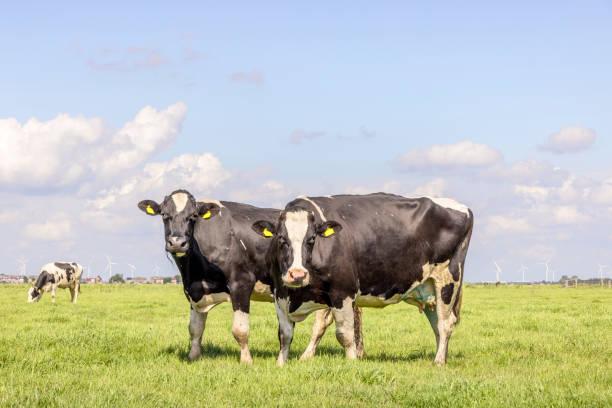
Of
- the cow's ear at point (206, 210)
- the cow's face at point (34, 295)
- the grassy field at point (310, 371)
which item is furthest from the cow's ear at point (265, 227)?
the cow's face at point (34, 295)

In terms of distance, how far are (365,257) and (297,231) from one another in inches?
59.7

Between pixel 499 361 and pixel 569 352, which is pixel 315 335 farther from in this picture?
pixel 569 352

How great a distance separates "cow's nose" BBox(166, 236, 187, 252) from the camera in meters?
9.58

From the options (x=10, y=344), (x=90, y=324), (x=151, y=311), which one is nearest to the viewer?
(x=10, y=344)

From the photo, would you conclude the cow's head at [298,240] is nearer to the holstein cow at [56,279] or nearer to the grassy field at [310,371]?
the grassy field at [310,371]

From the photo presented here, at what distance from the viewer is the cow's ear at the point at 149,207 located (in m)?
10.3

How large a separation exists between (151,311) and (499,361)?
52.3ft

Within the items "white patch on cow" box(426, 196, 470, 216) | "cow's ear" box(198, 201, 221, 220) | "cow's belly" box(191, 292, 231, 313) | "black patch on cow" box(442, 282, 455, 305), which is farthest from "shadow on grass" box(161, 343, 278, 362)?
"white patch on cow" box(426, 196, 470, 216)

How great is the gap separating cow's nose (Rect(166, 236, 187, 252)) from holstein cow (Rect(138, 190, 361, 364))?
0.24m

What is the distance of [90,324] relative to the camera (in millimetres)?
16297

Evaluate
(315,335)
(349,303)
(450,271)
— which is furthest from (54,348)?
(450,271)

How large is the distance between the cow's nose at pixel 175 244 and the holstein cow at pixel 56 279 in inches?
1002

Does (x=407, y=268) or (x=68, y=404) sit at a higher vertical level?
(x=407, y=268)

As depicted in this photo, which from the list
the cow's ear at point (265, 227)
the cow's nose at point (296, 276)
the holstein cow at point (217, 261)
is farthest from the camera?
the holstein cow at point (217, 261)
